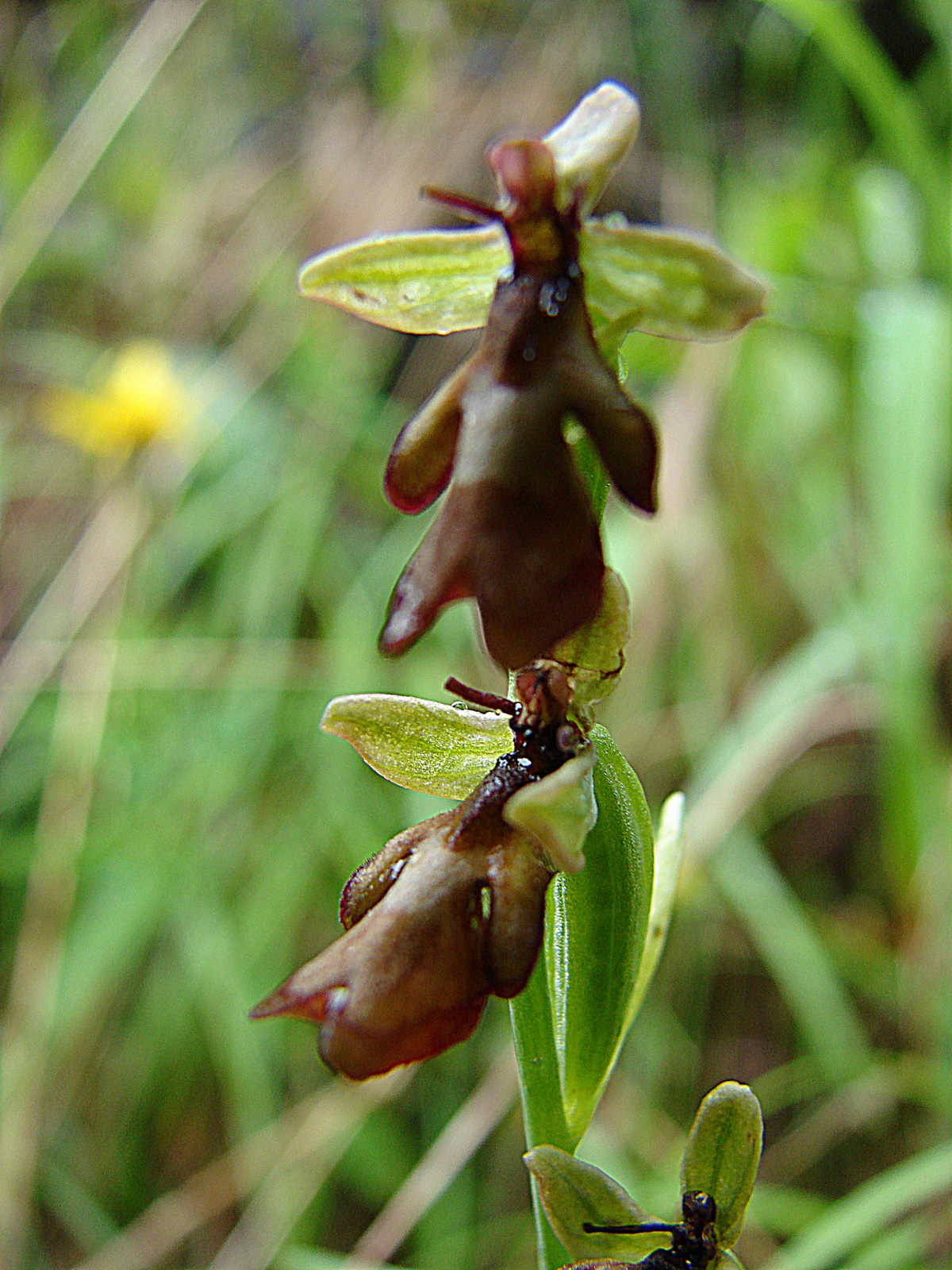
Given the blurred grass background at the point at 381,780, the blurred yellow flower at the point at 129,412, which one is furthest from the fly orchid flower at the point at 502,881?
the blurred yellow flower at the point at 129,412

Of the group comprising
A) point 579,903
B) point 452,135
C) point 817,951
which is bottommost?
point 817,951

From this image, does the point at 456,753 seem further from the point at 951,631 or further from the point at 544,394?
the point at 951,631

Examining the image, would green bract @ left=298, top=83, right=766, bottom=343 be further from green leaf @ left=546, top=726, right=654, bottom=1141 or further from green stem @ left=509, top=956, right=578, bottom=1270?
green stem @ left=509, top=956, right=578, bottom=1270

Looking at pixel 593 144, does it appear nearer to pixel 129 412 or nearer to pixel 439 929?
pixel 439 929

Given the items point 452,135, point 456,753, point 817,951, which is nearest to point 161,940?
point 817,951

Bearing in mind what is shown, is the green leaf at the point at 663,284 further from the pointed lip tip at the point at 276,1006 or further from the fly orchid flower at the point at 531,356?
the pointed lip tip at the point at 276,1006

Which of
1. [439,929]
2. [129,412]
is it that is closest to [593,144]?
[439,929]

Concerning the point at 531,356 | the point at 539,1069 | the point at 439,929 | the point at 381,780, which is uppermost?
the point at 531,356
